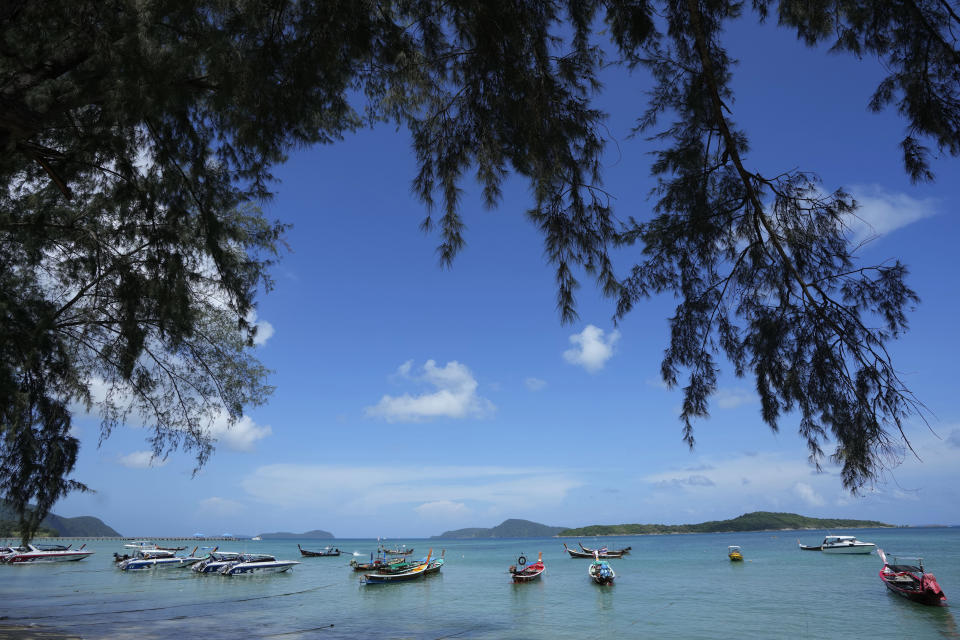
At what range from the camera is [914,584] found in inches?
747

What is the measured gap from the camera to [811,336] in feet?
11.3

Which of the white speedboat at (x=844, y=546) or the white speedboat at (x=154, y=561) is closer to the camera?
the white speedboat at (x=154, y=561)

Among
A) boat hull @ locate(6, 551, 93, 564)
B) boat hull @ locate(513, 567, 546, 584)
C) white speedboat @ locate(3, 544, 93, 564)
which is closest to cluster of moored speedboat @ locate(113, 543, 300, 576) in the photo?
white speedboat @ locate(3, 544, 93, 564)

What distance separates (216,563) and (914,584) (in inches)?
1395

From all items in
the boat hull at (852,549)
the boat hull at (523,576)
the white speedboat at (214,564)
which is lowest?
the boat hull at (852,549)

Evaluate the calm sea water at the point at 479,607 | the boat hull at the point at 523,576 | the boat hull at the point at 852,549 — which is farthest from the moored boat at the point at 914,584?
the boat hull at the point at 852,549

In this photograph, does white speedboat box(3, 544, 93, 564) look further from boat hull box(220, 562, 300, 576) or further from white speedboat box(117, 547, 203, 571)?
boat hull box(220, 562, 300, 576)

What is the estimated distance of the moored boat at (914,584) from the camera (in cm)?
1825

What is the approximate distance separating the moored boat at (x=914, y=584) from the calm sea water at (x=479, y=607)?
0.35 meters

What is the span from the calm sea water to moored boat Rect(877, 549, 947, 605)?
35 cm

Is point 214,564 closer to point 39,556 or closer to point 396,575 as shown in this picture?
point 396,575

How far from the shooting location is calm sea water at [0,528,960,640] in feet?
48.5

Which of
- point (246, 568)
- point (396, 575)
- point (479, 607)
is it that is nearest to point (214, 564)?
point (246, 568)

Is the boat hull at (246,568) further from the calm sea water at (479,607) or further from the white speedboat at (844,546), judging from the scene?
the white speedboat at (844,546)
